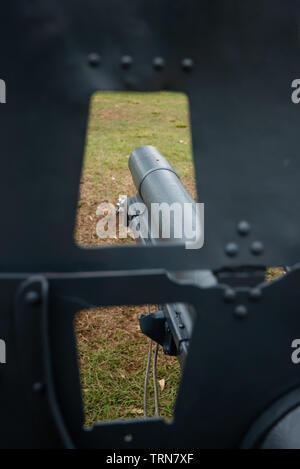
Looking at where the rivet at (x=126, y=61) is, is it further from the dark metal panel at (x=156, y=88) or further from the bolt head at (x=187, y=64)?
the bolt head at (x=187, y=64)

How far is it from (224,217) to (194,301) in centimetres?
20

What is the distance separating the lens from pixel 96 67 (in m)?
0.99

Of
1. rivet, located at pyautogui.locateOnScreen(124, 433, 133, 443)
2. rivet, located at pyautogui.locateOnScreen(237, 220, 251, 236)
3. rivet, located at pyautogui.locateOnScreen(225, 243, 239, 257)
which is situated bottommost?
rivet, located at pyautogui.locateOnScreen(124, 433, 133, 443)

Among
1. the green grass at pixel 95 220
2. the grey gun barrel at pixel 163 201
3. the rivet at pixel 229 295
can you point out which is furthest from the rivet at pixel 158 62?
the grey gun barrel at pixel 163 201

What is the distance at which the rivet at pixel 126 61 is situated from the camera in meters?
1.00

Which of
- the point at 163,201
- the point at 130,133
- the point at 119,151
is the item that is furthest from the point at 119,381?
the point at 130,133

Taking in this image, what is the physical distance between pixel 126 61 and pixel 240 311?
2.01 ft

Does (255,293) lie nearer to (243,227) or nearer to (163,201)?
(243,227)

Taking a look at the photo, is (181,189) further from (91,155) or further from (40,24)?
(91,155)

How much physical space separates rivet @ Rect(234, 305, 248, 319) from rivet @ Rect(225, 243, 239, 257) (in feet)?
0.41

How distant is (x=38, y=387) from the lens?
1099 mm

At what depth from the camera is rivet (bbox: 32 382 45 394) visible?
110cm

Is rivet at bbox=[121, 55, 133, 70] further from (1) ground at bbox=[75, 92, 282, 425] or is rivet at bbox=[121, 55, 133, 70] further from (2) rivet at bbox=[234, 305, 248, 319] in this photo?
(2) rivet at bbox=[234, 305, 248, 319]

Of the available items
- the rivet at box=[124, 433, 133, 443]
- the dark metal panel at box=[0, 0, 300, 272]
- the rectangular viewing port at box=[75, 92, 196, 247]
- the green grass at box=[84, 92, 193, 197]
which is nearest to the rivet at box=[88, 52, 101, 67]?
the dark metal panel at box=[0, 0, 300, 272]
